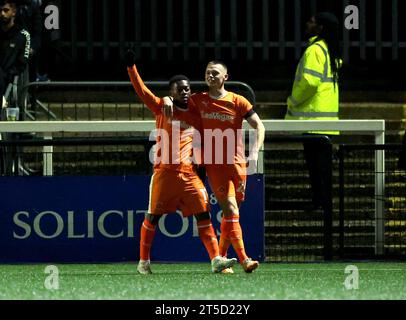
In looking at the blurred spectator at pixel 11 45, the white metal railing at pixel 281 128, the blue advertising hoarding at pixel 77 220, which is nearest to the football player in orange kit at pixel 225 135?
the blue advertising hoarding at pixel 77 220

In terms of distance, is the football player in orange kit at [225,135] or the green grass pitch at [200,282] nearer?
the green grass pitch at [200,282]

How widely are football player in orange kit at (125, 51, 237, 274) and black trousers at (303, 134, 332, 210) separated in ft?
7.19

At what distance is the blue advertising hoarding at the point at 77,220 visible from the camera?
14.9 m

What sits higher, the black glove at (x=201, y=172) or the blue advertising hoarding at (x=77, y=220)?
the black glove at (x=201, y=172)

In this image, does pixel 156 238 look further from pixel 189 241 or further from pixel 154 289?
pixel 154 289

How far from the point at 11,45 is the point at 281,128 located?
2.86 meters

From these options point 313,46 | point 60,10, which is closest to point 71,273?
point 313,46

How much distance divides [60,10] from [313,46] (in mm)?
4048

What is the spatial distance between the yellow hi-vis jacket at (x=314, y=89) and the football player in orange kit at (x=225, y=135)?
2475 mm

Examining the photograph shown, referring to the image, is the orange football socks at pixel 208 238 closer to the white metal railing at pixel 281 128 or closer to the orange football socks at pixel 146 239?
the orange football socks at pixel 146 239

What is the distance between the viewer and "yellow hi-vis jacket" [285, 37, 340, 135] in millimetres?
15820

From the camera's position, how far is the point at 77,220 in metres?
14.9

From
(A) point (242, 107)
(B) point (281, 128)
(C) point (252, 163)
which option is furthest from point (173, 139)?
(B) point (281, 128)

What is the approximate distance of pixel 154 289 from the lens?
1139cm
